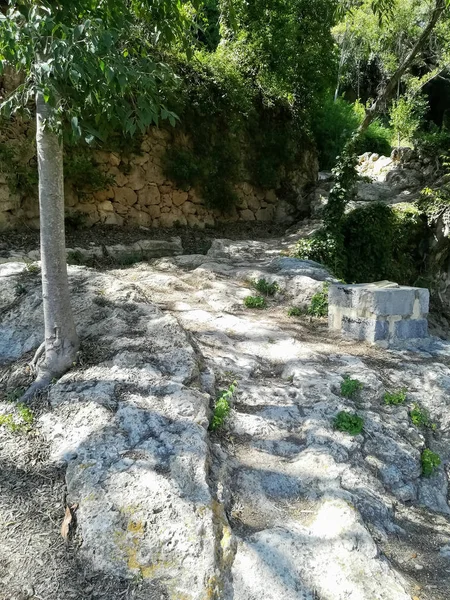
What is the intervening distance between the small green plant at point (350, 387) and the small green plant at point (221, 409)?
94cm

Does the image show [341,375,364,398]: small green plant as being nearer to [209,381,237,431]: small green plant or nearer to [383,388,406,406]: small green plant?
[383,388,406,406]: small green plant

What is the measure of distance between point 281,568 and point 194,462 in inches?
27.1

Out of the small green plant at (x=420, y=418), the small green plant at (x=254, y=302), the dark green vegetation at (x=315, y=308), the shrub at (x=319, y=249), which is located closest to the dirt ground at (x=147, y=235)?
the shrub at (x=319, y=249)

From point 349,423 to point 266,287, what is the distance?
3331mm

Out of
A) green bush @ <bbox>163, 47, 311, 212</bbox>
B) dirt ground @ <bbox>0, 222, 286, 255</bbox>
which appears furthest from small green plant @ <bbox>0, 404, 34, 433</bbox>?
green bush @ <bbox>163, 47, 311, 212</bbox>

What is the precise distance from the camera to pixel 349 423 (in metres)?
3.39

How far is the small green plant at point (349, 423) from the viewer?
3.36m

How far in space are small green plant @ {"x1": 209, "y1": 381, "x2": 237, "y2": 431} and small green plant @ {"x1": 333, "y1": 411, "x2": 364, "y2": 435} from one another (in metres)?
0.78

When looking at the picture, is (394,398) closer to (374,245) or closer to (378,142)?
(374,245)

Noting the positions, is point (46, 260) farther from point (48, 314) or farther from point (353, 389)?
point (353, 389)

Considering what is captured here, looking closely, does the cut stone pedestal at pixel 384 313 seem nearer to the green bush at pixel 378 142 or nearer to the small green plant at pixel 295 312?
the small green plant at pixel 295 312

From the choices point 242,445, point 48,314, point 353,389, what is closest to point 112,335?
point 48,314

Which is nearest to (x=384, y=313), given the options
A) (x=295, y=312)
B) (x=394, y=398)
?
(x=295, y=312)

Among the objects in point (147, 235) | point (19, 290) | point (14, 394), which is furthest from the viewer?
point (147, 235)
